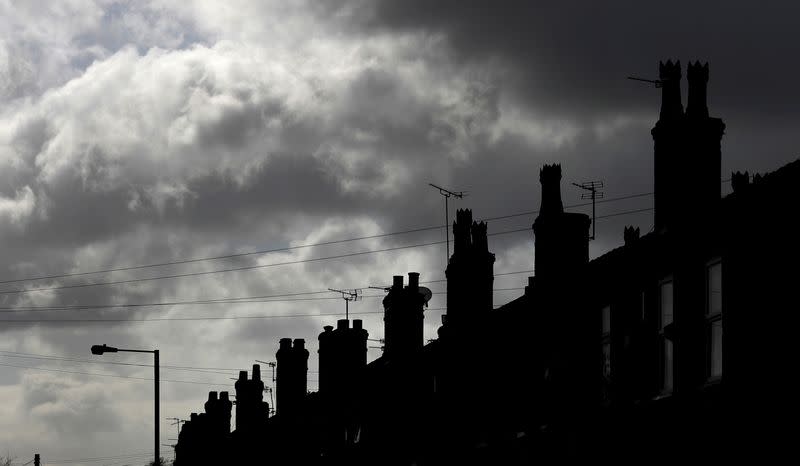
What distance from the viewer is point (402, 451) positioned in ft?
114

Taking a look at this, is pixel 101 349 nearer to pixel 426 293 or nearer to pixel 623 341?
pixel 426 293

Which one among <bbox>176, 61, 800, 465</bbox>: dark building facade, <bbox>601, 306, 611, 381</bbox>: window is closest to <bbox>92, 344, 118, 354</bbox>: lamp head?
<bbox>176, 61, 800, 465</bbox>: dark building facade

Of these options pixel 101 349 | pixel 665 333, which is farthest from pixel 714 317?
pixel 101 349

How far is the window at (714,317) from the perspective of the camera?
19.8 m

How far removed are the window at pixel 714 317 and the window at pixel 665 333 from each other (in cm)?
108

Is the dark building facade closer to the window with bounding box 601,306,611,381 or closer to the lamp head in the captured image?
the window with bounding box 601,306,611,381

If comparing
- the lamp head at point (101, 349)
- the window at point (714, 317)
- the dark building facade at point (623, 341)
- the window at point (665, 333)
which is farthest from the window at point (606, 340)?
the lamp head at point (101, 349)

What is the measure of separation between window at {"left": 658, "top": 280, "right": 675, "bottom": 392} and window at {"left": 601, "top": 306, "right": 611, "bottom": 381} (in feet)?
6.52

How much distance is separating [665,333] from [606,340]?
2.60 meters

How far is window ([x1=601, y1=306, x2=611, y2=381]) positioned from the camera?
2372 centimetres

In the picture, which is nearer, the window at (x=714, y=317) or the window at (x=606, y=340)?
the window at (x=714, y=317)

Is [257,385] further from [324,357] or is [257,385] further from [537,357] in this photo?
[537,357]

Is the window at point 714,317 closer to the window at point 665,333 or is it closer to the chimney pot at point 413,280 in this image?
the window at point 665,333

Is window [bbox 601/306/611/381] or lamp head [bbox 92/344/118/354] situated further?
lamp head [bbox 92/344/118/354]
